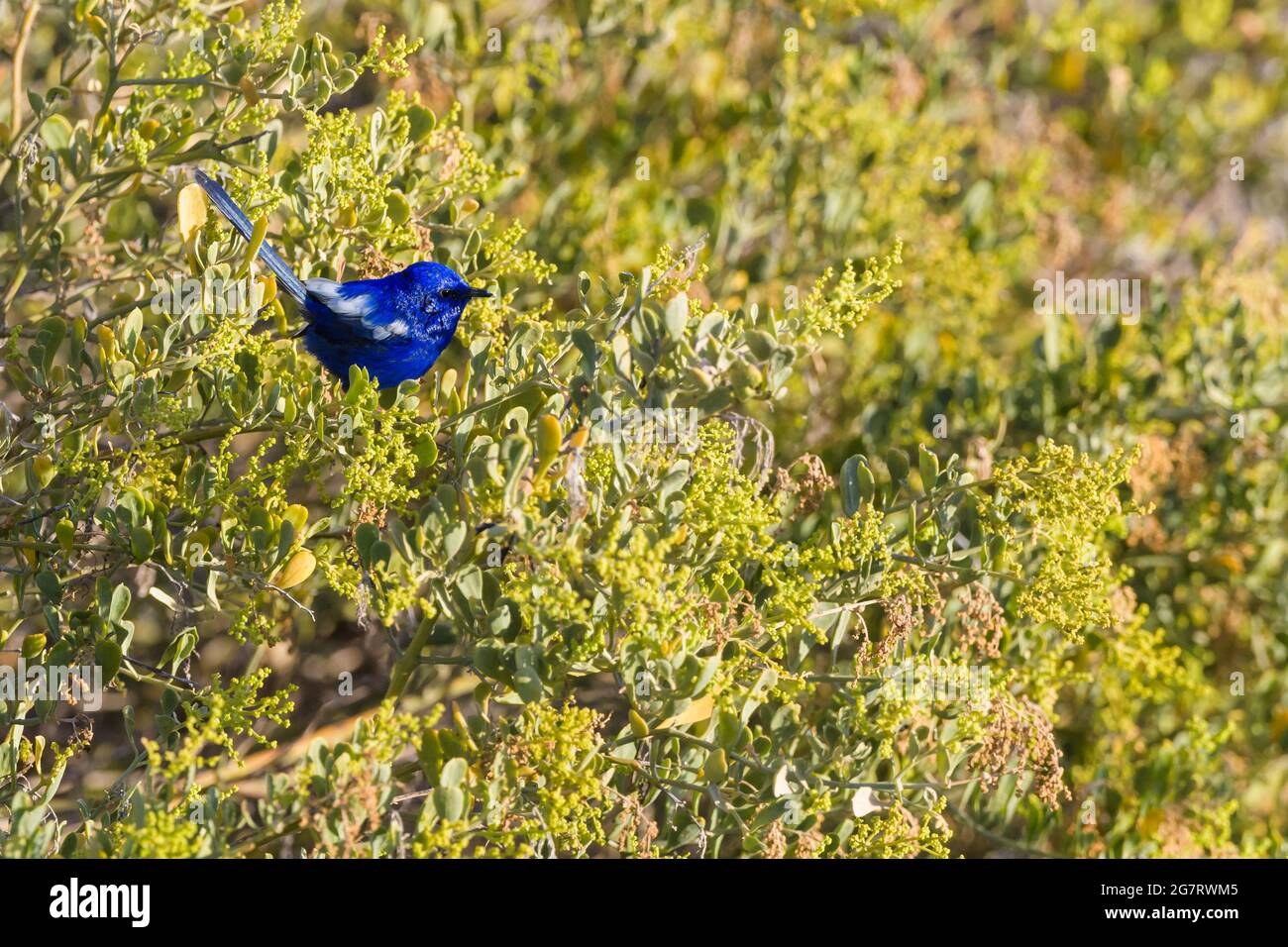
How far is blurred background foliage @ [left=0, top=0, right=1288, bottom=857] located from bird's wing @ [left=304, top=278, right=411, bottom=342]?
0.13 m

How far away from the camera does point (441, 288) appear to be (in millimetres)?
2965

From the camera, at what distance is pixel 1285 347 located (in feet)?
14.0

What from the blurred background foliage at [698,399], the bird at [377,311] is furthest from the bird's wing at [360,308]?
the blurred background foliage at [698,399]

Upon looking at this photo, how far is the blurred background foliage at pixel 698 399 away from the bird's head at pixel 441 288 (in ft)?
0.30

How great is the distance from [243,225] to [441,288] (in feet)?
1.50

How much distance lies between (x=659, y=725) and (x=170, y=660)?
3.49 feet

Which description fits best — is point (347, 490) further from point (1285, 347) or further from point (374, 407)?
point (1285, 347)

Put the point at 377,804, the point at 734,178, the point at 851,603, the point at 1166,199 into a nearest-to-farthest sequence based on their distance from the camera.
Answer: the point at 377,804, the point at 851,603, the point at 734,178, the point at 1166,199

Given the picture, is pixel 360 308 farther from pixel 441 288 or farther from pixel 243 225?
pixel 243 225

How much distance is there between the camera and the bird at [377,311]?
292 centimetres

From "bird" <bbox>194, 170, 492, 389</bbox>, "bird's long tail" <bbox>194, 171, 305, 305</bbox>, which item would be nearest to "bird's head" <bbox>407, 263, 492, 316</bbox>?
"bird" <bbox>194, 170, 492, 389</bbox>

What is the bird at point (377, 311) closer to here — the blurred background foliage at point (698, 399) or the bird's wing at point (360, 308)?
the bird's wing at point (360, 308)

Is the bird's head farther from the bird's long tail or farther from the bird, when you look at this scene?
the bird's long tail

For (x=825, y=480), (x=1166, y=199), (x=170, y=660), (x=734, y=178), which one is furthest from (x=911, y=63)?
(x=170, y=660)
